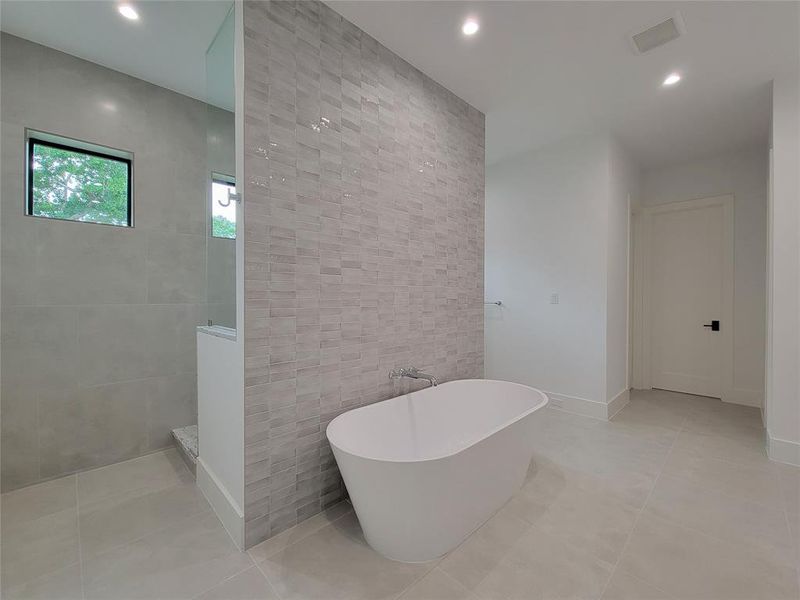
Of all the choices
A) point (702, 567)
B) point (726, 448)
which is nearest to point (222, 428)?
point (702, 567)

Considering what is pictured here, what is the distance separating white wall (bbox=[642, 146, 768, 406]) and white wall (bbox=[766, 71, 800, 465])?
1.50 meters

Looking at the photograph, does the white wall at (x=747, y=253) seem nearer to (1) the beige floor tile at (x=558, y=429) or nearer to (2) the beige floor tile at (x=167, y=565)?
(1) the beige floor tile at (x=558, y=429)

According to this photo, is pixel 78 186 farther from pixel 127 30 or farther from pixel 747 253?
pixel 747 253

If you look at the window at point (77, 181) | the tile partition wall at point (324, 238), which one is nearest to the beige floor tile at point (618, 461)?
the tile partition wall at point (324, 238)

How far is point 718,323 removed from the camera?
3.76m

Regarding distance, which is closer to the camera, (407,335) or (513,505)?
(513,505)

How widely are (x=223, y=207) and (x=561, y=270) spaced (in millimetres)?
3002

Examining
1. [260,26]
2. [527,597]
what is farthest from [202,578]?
[260,26]

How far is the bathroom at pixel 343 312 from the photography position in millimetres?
1483

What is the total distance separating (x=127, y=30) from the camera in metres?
2.02

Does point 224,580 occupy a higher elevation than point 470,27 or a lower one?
lower

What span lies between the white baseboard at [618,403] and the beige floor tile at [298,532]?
2578 mm

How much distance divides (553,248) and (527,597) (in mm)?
2927

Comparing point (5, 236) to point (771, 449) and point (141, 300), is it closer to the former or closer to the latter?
point (141, 300)
